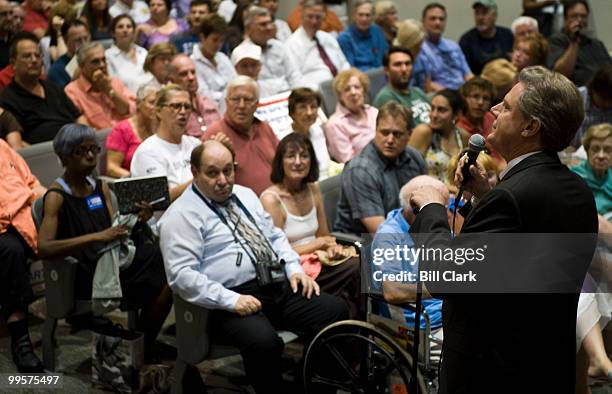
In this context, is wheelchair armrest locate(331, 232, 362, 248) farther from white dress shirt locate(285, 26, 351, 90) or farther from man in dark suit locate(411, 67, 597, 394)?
white dress shirt locate(285, 26, 351, 90)

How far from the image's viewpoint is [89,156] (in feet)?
12.1

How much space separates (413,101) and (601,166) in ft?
5.43

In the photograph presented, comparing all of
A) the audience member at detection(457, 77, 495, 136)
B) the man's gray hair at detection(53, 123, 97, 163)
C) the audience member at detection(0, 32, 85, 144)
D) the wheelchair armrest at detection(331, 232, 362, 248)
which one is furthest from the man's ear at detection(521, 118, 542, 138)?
the audience member at detection(0, 32, 85, 144)

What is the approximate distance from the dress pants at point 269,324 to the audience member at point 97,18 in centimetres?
400

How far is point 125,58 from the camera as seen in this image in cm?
595

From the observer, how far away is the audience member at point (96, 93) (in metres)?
5.20

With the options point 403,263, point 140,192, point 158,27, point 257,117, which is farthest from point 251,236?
point 158,27

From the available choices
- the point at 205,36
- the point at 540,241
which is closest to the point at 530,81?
the point at 540,241

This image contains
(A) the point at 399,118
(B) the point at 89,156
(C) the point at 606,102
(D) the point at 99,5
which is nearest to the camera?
(B) the point at 89,156

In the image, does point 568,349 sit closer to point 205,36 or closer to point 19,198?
point 19,198

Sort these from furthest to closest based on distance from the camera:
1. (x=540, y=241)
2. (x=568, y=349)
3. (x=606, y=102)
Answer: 1. (x=606, y=102)
2. (x=568, y=349)
3. (x=540, y=241)

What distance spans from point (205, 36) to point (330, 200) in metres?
2.06

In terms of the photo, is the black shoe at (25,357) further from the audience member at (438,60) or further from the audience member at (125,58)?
the audience member at (438,60)

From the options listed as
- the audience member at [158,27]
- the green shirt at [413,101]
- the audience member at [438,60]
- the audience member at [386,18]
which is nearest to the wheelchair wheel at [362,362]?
the green shirt at [413,101]
